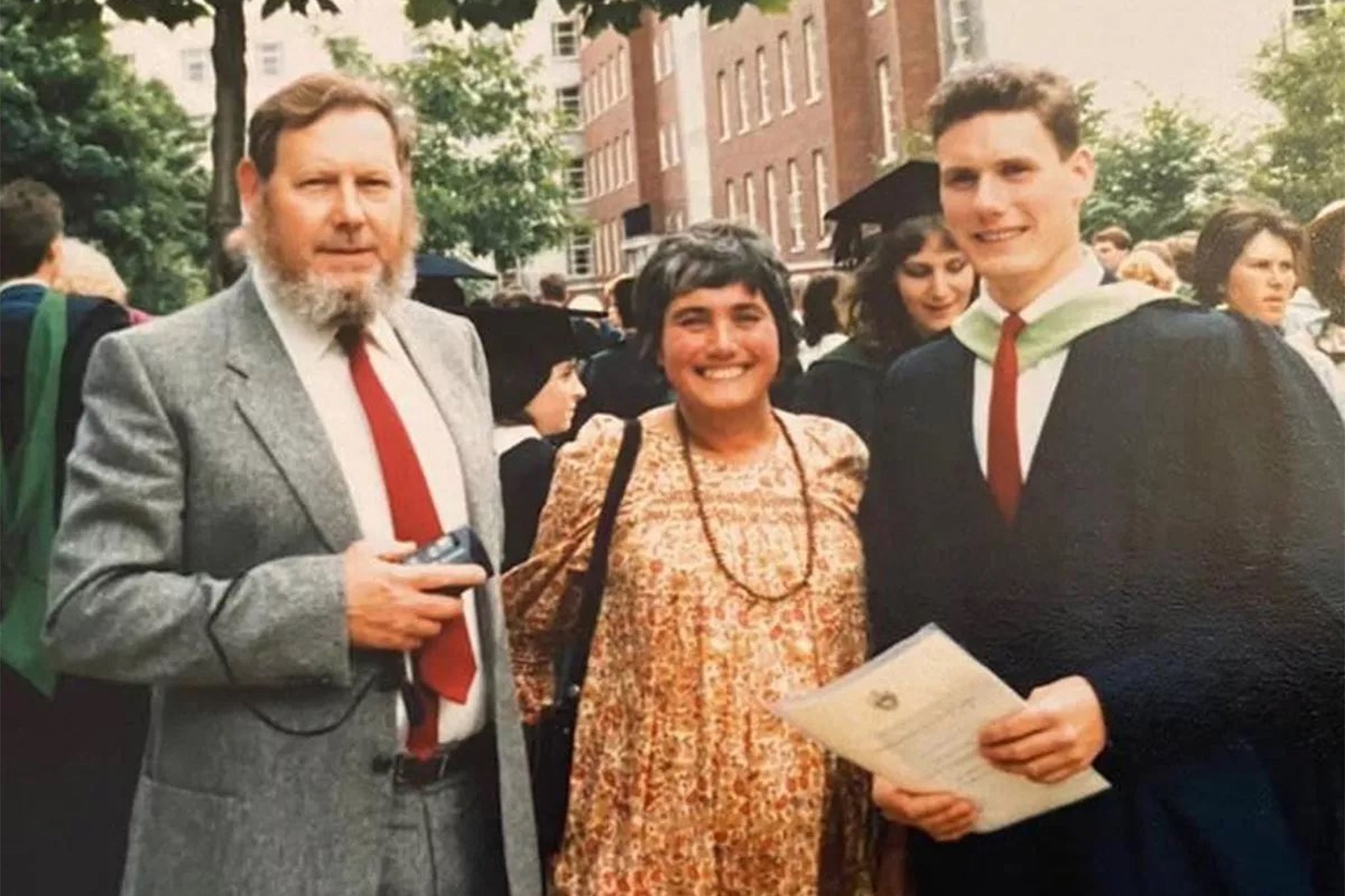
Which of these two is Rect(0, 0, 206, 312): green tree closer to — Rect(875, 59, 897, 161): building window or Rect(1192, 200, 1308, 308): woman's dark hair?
Rect(875, 59, 897, 161): building window

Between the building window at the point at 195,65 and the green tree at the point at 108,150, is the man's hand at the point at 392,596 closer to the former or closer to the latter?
the green tree at the point at 108,150

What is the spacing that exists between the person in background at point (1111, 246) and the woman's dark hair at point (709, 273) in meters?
0.41

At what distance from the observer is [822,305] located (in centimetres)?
263

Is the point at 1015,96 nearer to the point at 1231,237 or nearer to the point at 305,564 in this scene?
the point at 1231,237

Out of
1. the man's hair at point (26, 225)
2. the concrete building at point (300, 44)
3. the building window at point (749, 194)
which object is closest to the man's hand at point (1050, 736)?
the building window at point (749, 194)

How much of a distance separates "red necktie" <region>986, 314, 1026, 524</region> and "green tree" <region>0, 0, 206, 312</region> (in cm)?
124

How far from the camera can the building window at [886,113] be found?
254cm

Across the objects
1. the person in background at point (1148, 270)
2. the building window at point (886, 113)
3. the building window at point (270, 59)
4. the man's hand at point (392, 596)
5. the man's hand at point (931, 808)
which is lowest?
the man's hand at point (931, 808)

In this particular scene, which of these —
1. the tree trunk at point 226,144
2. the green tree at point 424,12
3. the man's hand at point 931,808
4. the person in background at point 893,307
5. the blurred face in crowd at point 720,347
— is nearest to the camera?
the man's hand at point 931,808

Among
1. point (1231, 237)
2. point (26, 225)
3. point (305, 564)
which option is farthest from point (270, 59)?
point (1231, 237)

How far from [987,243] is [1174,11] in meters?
0.74

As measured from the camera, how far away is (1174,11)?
2439mm

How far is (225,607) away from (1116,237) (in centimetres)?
126

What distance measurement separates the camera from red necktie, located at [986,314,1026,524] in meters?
1.95
